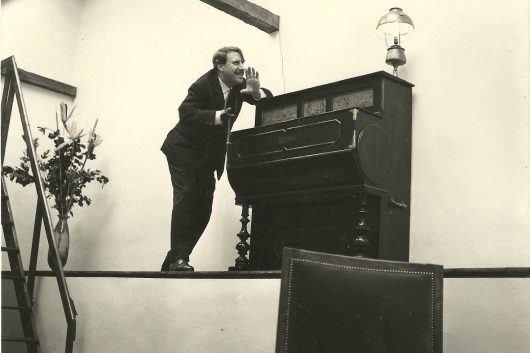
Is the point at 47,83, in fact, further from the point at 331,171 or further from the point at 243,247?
the point at 331,171

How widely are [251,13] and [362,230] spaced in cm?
204

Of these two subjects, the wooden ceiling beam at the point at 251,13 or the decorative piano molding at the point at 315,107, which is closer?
the decorative piano molding at the point at 315,107

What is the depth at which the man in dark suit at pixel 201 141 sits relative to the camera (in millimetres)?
4223

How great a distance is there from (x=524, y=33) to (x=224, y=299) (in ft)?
7.20

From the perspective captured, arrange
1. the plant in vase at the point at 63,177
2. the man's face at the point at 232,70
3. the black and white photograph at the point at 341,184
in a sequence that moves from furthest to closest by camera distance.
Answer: the plant in vase at the point at 63,177 < the man's face at the point at 232,70 < the black and white photograph at the point at 341,184

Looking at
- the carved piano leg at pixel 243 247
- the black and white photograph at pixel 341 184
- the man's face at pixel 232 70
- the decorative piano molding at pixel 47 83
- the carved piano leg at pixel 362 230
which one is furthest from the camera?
the decorative piano molding at pixel 47 83

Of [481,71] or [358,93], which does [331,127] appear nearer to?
[358,93]

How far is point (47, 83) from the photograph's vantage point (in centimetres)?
689

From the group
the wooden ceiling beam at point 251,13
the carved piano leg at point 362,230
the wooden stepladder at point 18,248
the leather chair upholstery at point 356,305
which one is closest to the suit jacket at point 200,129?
the wooden ceiling beam at point 251,13

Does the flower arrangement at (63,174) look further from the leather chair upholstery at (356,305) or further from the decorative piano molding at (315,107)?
the leather chair upholstery at (356,305)

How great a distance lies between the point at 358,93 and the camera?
12.6 ft

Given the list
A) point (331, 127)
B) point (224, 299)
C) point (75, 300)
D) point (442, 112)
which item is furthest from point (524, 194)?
point (75, 300)

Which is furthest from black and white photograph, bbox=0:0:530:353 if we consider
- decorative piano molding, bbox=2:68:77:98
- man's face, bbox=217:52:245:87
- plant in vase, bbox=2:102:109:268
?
decorative piano molding, bbox=2:68:77:98

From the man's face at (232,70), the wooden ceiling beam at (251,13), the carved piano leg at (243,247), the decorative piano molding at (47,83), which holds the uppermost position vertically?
the decorative piano molding at (47,83)
